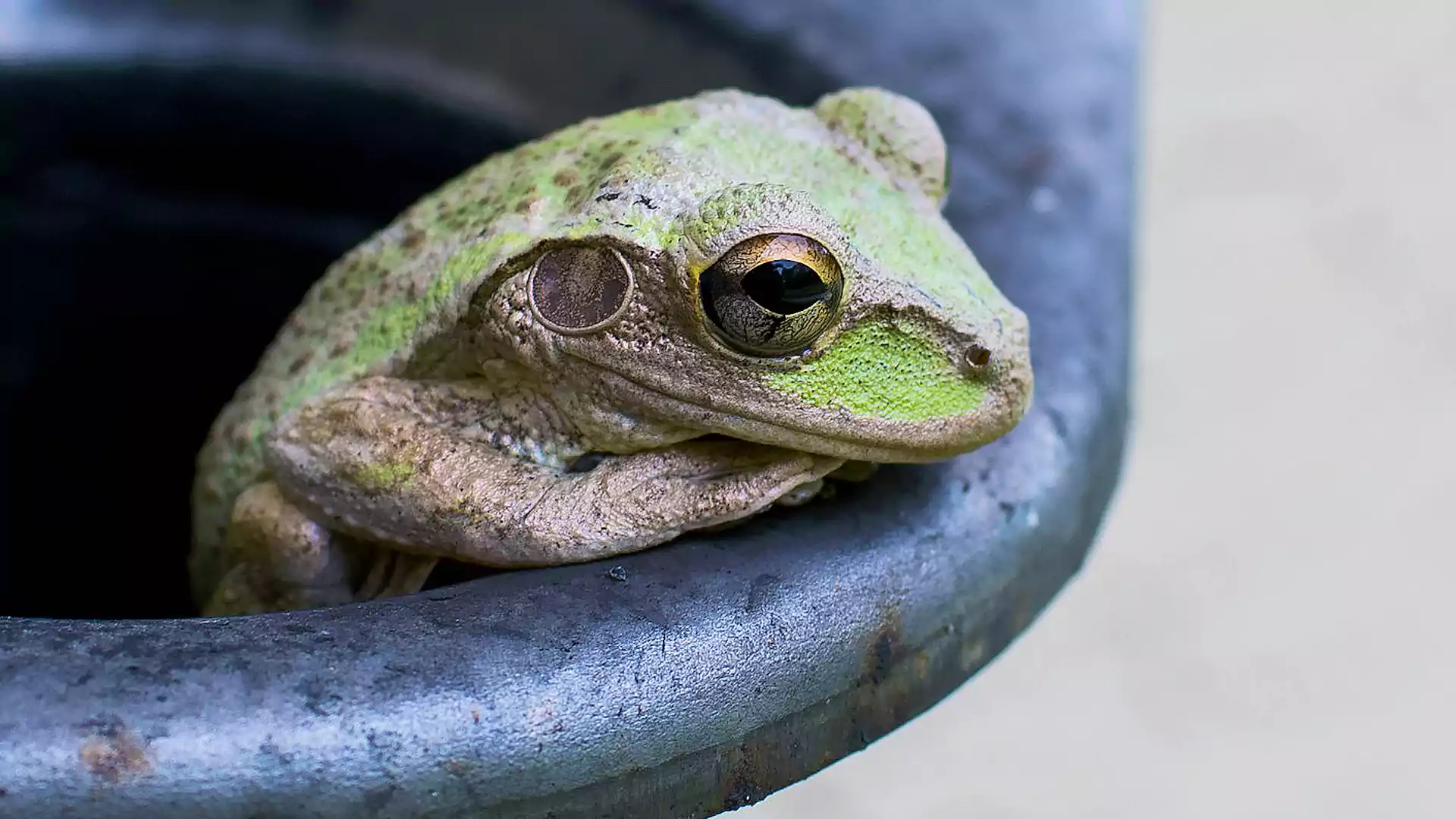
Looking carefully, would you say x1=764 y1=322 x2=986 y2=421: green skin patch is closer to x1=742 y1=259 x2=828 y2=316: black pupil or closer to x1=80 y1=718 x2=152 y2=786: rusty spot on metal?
x1=742 y1=259 x2=828 y2=316: black pupil

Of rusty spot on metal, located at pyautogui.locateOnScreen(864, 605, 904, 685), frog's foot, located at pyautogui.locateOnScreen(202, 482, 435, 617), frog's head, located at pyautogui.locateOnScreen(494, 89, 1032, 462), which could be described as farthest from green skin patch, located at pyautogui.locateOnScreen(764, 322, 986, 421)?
frog's foot, located at pyautogui.locateOnScreen(202, 482, 435, 617)

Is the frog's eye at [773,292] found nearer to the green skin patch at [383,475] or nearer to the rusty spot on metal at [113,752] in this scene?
the green skin patch at [383,475]

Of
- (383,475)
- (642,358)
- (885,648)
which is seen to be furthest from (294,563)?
(885,648)

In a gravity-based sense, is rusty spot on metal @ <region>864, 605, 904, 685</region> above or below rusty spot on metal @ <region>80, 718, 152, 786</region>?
above

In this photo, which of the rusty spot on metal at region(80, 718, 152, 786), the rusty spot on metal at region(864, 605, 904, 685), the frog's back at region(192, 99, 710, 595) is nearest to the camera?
the rusty spot on metal at region(80, 718, 152, 786)

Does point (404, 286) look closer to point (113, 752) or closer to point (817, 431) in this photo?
point (817, 431)

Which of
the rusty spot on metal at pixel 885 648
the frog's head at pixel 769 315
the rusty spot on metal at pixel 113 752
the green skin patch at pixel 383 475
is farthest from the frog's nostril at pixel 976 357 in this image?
the rusty spot on metal at pixel 113 752
